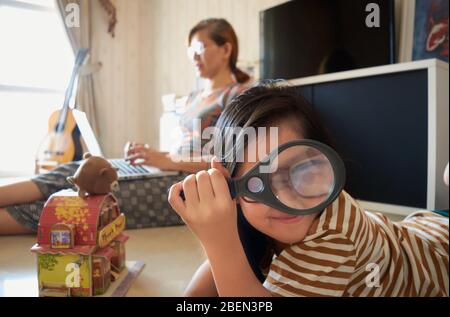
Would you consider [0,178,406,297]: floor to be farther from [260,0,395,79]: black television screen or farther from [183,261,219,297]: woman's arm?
[260,0,395,79]: black television screen

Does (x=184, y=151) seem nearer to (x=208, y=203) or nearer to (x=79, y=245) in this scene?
(x=208, y=203)

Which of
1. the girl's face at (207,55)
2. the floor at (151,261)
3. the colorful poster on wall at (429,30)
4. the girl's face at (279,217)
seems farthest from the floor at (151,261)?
the colorful poster on wall at (429,30)

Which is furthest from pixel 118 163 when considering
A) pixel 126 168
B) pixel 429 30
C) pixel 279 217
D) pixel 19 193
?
pixel 429 30

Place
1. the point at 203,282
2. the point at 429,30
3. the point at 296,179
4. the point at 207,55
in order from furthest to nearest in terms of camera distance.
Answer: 1. the point at 429,30
2. the point at 203,282
3. the point at 207,55
4. the point at 296,179

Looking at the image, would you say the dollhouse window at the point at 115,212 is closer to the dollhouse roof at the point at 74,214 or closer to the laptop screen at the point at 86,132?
the dollhouse roof at the point at 74,214

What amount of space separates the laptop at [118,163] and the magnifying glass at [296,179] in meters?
0.13

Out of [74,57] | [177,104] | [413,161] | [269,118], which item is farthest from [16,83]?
[413,161]

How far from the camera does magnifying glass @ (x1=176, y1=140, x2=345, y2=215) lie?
301 millimetres

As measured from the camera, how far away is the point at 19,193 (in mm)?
384

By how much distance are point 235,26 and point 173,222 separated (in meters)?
0.28

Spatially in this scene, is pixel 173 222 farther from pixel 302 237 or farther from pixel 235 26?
pixel 235 26

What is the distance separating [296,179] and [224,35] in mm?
222

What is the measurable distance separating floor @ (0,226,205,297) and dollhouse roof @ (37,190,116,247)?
0.12 ft

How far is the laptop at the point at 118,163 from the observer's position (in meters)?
0.37
